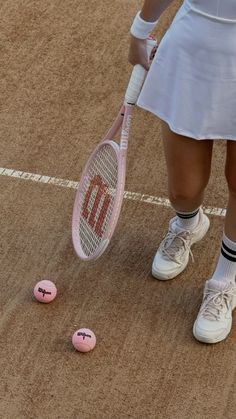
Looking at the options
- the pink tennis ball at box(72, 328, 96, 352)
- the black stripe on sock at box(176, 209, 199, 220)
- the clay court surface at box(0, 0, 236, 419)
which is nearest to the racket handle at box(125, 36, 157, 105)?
the black stripe on sock at box(176, 209, 199, 220)

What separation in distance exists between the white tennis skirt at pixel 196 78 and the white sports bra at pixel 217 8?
0.03 ft

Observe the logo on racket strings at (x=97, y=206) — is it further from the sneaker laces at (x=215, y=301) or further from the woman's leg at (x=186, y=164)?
the sneaker laces at (x=215, y=301)

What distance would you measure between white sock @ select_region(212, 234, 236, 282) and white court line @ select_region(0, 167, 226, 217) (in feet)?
1.80

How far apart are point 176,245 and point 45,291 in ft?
2.00

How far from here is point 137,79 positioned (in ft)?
11.3

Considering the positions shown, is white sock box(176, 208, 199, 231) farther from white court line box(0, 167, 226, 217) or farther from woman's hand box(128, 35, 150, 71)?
woman's hand box(128, 35, 150, 71)

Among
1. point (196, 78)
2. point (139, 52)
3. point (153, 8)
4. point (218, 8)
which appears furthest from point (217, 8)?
point (139, 52)

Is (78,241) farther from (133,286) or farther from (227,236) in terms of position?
(227,236)

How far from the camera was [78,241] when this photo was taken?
3850 mm

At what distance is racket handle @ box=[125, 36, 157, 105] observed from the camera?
3420mm

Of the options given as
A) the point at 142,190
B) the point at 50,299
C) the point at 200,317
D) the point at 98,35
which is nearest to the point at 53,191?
the point at 142,190

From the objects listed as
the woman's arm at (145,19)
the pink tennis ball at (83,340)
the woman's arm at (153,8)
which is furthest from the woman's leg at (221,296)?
the woman's arm at (153,8)

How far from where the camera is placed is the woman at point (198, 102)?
9.94 ft

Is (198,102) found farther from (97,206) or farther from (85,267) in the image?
(85,267)
